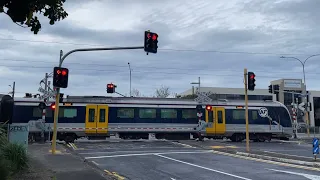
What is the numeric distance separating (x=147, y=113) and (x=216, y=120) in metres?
6.31

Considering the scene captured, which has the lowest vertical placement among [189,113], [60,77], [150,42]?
[189,113]

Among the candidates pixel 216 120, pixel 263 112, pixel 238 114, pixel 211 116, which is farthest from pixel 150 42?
pixel 263 112

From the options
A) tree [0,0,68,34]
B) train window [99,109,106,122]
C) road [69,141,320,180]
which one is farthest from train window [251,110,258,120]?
tree [0,0,68,34]

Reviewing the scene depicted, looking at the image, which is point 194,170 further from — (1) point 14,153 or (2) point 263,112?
(2) point 263,112

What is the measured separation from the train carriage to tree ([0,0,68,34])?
2106 cm

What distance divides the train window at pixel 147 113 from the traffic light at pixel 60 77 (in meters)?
12.7

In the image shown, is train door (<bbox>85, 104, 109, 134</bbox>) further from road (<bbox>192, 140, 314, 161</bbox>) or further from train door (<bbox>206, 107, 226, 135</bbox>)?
train door (<bbox>206, 107, 226, 135</bbox>)

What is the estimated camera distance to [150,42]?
17938 millimetres

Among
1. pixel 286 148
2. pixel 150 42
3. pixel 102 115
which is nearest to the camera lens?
pixel 150 42

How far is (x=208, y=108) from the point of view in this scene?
3022 centimetres

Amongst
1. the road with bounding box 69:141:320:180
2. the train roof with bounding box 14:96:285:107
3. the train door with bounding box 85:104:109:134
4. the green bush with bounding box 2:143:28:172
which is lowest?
the road with bounding box 69:141:320:180

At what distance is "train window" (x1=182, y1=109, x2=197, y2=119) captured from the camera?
30.8 m

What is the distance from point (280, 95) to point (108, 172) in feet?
260

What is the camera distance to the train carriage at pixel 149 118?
28.0 metres
